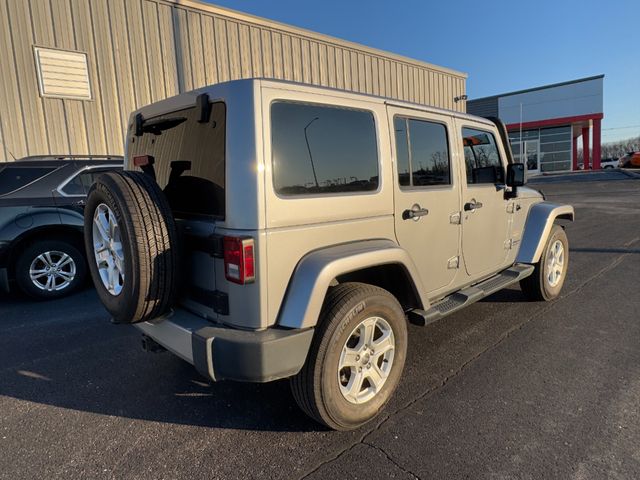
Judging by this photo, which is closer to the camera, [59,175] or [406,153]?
[406,153]

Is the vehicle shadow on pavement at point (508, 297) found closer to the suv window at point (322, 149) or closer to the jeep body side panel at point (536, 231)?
the jeep body side panel at point (536, 231)

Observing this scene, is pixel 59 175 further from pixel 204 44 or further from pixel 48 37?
pixel 204 44

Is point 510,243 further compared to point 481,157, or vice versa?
point 510,243

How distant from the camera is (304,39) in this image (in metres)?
12.7

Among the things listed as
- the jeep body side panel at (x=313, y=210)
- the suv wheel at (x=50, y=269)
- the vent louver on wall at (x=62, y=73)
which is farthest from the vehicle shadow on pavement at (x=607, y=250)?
the vent louver on wall at (x=62, y=73)

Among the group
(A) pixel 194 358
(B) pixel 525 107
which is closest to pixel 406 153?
(A) pixel 194 358

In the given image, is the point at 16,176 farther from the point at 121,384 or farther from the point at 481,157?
the point at 481,157

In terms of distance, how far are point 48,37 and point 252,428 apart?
9.73 meters

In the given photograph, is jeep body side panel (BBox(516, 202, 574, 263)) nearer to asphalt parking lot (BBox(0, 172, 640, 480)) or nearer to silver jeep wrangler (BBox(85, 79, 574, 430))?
asphalt parking lot (BBox(0, 172, 640, 480))

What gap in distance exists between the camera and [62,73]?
9.09 m

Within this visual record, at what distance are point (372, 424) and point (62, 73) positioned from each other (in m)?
9.79

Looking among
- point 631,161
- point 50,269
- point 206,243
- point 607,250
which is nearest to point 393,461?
point 206,243

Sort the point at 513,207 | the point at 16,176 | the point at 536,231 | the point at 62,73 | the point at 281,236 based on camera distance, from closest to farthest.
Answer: the point at 281,236
the point at 513,207
the point at 536,231
the point at 16,176
the point at 62,73

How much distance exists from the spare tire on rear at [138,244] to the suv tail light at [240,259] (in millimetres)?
409
